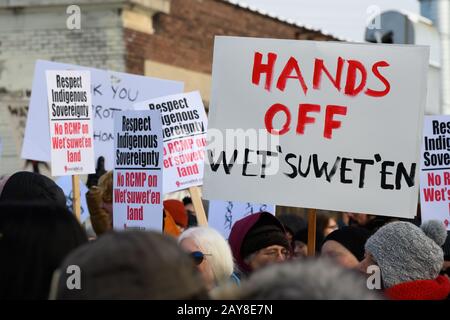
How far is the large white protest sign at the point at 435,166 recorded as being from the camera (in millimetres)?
6980

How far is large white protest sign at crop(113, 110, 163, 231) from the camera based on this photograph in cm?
625

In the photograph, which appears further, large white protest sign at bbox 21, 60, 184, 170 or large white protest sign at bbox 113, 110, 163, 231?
large white protest sign at bbox 21, 60, 184, 170

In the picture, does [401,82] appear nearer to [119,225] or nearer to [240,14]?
[119,225]

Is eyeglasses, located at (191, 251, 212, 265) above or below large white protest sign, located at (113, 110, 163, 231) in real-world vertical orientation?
below

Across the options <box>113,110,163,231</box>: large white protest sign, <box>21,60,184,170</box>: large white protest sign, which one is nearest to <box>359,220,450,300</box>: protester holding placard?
<box>113,110,163,231</box>: large white protest sign

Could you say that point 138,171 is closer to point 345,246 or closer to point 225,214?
point 225,214

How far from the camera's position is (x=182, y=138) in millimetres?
7199

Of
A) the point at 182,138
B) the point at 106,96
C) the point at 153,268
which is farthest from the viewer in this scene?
the point at 106,96

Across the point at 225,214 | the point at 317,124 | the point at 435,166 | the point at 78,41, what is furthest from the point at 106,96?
the point at 78,41

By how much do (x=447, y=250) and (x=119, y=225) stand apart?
81.0 inches

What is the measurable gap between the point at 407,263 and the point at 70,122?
353 centimetres

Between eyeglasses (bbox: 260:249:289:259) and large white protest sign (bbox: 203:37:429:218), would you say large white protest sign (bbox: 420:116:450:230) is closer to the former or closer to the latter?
eyeglasses (bbox: 260:249:289:259)

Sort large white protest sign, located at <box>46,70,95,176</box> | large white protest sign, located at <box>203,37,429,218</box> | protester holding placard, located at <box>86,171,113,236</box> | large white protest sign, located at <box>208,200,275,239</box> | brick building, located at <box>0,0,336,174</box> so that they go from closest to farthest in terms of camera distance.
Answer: large white protest sign, located at <box>203,37,429,218</box>, protester holding placard, located at <box>86,171,113,236</box>, large white protest sign, located at <box>46,70,95,176</box>, large white protest sign, located at <box>208,200,275,239</box>, brick building, located at <box>0,0,336,174</box>
